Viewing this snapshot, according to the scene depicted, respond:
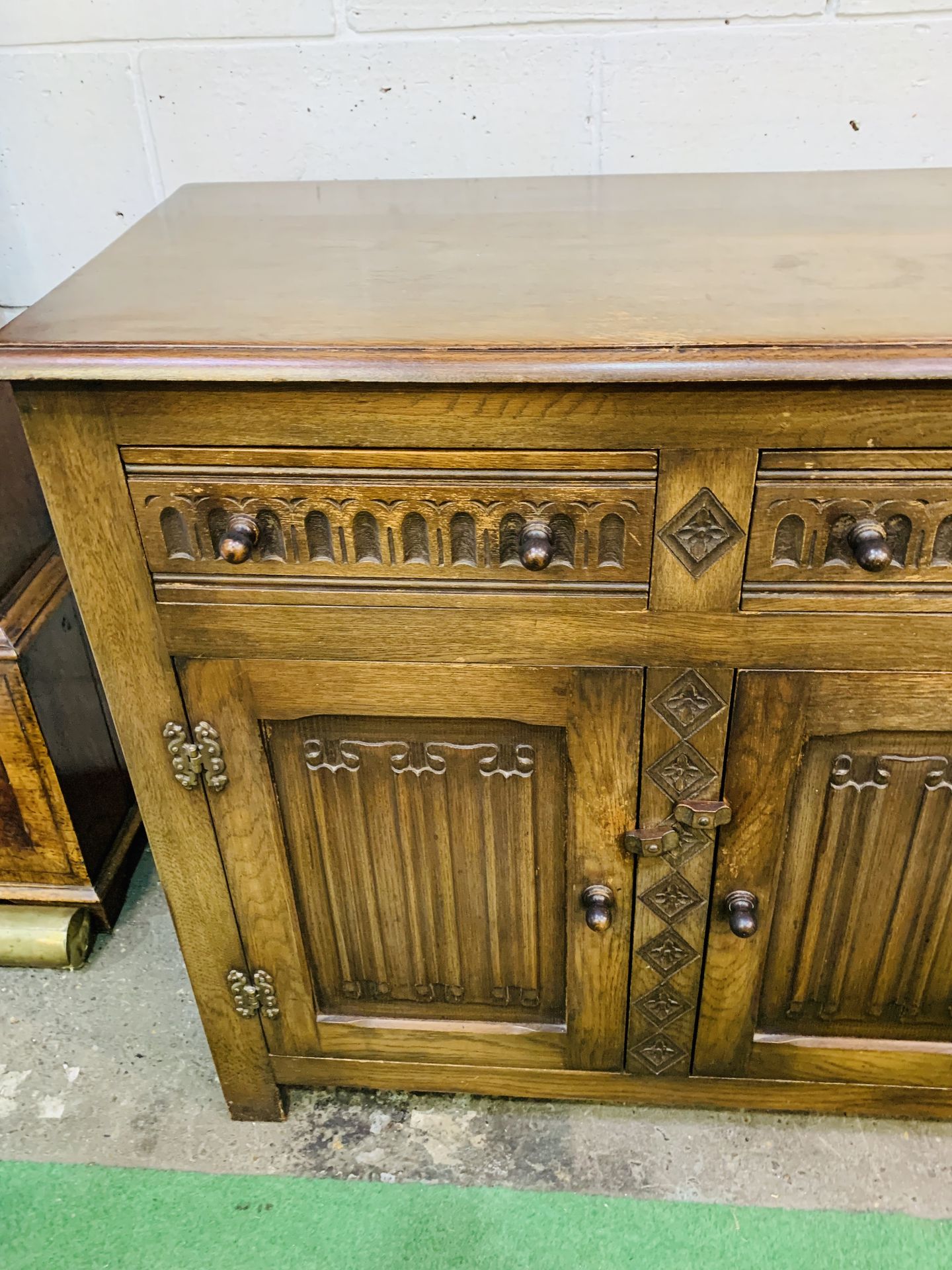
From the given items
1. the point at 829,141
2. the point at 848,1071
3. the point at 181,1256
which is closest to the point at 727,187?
the point at 829,141

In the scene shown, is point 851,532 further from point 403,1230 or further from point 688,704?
point 403,1230

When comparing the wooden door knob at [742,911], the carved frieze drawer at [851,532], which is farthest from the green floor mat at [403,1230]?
the carved frieze drawer at [851,532]

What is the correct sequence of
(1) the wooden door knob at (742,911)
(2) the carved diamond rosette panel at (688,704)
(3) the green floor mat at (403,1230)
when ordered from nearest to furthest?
(2) the carved diamond rosette panel at (688,704) < (1) the wooden door knob at (742,911) < (3) the green floor mat at (403,1230)

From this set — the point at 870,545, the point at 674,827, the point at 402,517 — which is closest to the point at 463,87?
the point at 402,517

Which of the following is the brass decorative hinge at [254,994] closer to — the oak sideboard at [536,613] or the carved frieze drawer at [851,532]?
the oak sideboard at [536,613]

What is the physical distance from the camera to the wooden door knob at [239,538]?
2.62 feet

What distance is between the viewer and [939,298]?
2.50 feet

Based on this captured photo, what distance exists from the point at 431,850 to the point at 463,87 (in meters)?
0.90

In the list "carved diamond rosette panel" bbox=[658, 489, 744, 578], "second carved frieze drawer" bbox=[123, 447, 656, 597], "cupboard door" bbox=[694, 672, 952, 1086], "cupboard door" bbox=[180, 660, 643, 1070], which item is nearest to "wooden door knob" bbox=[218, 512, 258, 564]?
"second carved frieze drawer" bbox=[123, 447, 656, 597]

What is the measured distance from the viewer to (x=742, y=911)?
97cm

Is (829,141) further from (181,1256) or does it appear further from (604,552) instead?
(181,1256)

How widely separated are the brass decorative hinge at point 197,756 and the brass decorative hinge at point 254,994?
257mm

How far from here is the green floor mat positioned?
1.09m

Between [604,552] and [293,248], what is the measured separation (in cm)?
44
